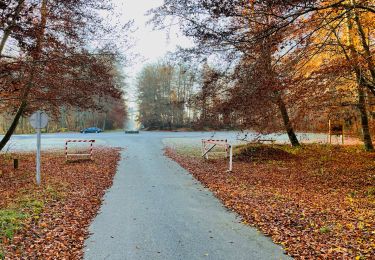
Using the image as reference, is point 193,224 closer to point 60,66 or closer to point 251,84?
point 251,84

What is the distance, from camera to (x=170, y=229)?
6.49 m

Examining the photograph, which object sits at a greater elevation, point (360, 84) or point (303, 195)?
point (360, 84)

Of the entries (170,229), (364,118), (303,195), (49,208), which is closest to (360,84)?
(303,195)

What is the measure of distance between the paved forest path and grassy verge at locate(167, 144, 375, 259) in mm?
466

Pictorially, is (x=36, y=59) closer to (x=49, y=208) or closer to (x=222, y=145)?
(x=49, y=208)

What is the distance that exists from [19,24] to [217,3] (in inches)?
205

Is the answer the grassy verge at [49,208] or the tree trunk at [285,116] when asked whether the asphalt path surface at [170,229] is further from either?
the tree trunk at [285,116]

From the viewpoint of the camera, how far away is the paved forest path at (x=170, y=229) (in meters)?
5.31

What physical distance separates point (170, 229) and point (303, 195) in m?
4.76

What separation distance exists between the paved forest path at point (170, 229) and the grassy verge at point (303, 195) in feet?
1.53

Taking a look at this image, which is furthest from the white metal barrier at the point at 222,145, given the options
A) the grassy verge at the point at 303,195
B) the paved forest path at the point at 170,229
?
the paved forest path at the point at 170,229

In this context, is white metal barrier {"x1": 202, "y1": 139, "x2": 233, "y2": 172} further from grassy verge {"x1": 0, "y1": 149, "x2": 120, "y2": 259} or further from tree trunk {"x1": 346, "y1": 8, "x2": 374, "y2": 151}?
tree trunk {"x1": 346, "y1": 8, "x2": 374, "y2": 151}

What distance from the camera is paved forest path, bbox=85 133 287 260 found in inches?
209

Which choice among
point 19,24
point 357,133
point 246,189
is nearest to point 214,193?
point 246,189
